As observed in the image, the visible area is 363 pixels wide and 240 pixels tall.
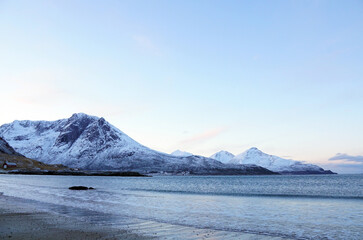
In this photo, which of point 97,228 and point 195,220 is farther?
point 195,220

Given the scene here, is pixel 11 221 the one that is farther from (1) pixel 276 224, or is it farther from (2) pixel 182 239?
(1) pixel 276 224

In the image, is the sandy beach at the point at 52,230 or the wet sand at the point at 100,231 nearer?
the sandy beach at the point at 52,230

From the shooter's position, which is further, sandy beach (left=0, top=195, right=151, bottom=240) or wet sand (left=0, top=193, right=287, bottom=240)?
wet sand (left=0, top=193, right=287, bottom=240)

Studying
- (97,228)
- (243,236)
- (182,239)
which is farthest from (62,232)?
(243,236)

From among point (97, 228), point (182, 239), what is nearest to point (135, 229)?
point (97, 228)

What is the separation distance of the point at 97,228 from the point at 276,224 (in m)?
14.7

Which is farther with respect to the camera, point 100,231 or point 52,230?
point 100,231

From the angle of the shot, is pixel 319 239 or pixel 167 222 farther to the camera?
pixel 167 222

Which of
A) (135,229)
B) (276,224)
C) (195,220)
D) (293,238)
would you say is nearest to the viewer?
(293,238)

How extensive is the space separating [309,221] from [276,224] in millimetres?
4196

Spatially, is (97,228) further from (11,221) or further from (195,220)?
(195,220)

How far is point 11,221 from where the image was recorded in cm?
2250

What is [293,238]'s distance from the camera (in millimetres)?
19906

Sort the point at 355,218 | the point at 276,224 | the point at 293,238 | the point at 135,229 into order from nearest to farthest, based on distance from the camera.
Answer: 1. the point at 293,238
2. the point at 135,229
3. the point at 276,224
4. the point at 355,218
